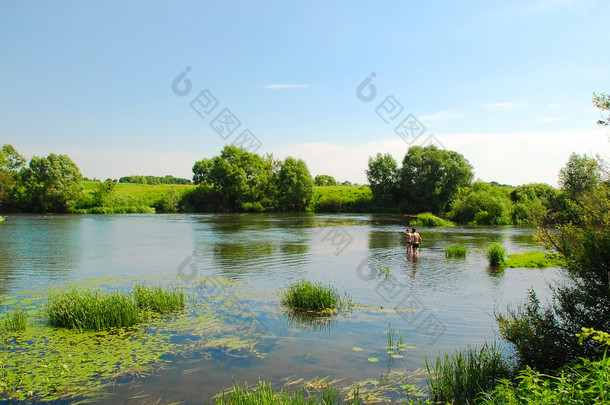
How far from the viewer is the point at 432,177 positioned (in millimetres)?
85812

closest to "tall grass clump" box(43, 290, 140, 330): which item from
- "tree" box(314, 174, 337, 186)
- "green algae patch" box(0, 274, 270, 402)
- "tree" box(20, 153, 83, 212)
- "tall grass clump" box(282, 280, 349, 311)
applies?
"green algae patch" box(0, 274, 270, 402)

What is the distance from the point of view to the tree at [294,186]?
99000 millimetres

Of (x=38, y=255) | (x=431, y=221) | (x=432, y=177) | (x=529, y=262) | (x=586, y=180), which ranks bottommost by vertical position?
(x=38, y=255)

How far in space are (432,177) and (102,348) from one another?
82.4 meters

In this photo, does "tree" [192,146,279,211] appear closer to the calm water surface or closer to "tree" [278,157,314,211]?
"tree" [278,157,314,211]

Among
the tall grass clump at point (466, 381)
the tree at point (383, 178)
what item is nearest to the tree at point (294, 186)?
the tree at point (383, 178)

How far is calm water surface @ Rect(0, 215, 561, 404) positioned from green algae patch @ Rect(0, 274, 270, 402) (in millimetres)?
531

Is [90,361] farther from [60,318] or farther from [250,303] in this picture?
[250,303]

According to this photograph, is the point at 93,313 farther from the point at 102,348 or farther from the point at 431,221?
the point at 431,221

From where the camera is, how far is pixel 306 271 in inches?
869

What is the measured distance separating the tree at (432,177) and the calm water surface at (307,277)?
46046mm

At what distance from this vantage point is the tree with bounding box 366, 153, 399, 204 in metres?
95.7

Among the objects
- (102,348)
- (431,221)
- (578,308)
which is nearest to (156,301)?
(102,348)

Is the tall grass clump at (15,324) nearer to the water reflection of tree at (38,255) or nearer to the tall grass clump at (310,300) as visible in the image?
the water reflection of tree at (38,255)
